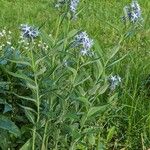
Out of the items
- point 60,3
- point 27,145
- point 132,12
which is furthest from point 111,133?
point 60,3

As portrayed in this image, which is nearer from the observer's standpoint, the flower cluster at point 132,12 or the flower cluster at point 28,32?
the flower cluster at point 28,32

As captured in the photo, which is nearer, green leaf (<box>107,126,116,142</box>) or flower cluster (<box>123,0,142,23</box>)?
flower cluster (<box>123,0,142,23</box>)

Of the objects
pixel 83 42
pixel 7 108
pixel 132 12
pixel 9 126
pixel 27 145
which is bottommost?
pixel 27 145

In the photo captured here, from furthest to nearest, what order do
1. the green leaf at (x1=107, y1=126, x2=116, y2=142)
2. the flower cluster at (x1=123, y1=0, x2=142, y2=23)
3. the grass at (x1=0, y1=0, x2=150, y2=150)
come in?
the green leaf at (x1=107, y1=126, x2=116, y2=142)
the grass at (x1=0, y1=0, x2=150, y2=150)
the flower cluster at (x1=123, y1=0, x2=142, y2=23)

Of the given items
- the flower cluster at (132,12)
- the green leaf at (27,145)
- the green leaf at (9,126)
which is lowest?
the green leaf at (27,145)

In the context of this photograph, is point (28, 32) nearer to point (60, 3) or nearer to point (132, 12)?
point (60, 3)

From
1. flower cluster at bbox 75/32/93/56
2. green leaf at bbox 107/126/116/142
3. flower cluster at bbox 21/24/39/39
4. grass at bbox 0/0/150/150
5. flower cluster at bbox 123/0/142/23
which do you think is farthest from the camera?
green leaf at bbox 107/126/116/142

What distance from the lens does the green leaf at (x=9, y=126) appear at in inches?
136

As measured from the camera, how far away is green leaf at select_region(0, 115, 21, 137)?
136 inches

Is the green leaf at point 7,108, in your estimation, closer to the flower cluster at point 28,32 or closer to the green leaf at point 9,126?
the green leaf at point 9,126

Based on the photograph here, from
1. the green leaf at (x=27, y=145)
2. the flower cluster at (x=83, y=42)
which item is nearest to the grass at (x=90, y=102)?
the green leaf at (x=27, y=145)

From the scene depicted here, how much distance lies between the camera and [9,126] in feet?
11.4

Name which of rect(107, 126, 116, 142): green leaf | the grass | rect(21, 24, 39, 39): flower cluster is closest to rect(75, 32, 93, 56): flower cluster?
the grass

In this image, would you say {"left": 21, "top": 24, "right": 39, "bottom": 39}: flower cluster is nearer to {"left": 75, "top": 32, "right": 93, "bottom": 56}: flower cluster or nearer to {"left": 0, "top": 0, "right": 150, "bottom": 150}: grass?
{"left": 0, "top": 0, "right": 150, "bottom": 150}: grass
